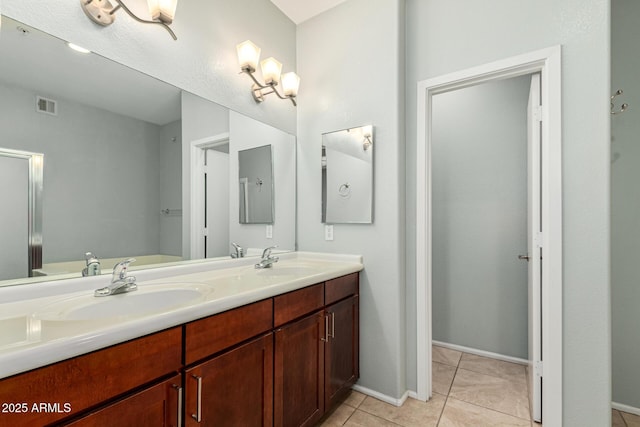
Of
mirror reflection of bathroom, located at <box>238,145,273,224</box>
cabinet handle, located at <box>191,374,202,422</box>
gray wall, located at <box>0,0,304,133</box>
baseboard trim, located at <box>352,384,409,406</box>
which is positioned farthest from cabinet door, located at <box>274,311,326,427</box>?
gray wall, located at <box>0,0,304,133</box>

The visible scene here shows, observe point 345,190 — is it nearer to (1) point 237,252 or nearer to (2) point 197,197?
(1) point 237,252

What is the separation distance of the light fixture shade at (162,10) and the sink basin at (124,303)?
1.23 meters

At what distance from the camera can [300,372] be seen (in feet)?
4.86

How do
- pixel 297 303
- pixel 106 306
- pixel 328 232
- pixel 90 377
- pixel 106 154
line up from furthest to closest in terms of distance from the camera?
pixel 328 232 < pixel 297 303 < pixel 106 154 < pixel 106 306 < pixel 90 377

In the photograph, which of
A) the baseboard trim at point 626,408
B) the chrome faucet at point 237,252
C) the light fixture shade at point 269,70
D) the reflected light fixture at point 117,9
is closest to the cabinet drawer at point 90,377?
the chrome faucet at point 237,252

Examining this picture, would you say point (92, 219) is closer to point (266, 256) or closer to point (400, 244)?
point (266, 256)

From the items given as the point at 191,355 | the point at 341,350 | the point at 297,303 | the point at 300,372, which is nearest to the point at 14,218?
the point at 191,355

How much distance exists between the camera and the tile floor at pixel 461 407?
175 cm

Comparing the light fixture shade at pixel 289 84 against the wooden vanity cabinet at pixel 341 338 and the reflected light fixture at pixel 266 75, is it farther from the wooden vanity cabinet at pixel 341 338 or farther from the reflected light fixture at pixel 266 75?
the wooden vanity cabinet at pixel 341 338

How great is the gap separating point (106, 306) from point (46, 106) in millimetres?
830

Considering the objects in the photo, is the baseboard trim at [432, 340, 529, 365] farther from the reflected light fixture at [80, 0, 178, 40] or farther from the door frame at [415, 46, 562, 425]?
the reflected light fixture at [80, 0, 178, 40]

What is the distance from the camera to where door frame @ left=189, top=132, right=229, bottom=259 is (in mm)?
1663

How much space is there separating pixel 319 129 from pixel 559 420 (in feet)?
7.51

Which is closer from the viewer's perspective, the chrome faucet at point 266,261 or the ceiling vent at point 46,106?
the ceiling vent at point 46,106
